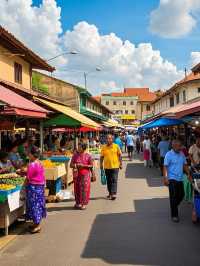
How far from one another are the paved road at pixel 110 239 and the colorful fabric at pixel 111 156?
1108mm

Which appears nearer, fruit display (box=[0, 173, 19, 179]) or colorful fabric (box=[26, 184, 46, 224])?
colorful fabric (box=[26, 184, 46, 224])

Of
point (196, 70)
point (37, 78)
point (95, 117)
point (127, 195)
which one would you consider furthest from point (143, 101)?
point (127, 195)

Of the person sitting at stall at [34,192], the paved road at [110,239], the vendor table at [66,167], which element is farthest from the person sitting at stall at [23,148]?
the person sitting at stall at [34,192]

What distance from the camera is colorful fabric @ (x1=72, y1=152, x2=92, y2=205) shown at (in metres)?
10.6

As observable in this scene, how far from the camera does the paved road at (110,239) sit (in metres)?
6.28

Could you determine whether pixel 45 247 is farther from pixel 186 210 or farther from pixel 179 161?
pixel 186 210

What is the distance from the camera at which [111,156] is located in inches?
472

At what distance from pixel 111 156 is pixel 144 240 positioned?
15.7ft

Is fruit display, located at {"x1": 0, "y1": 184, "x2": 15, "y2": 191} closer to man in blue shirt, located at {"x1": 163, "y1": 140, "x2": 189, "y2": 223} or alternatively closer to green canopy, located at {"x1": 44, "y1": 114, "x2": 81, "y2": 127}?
man in blue shirt, located at {"x1": 163, "y1": 140, "x2": 189, "y2": 223}

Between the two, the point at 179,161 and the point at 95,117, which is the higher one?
the point at 95,117

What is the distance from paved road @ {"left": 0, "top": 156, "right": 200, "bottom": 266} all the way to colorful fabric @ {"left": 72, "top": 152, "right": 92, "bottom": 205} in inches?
12.5

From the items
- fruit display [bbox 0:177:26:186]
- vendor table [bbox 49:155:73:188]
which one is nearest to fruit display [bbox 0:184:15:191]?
fruit display [bbox 0:177:26:186]

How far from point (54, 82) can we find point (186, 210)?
104 ft

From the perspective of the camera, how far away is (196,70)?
77.7 ft
